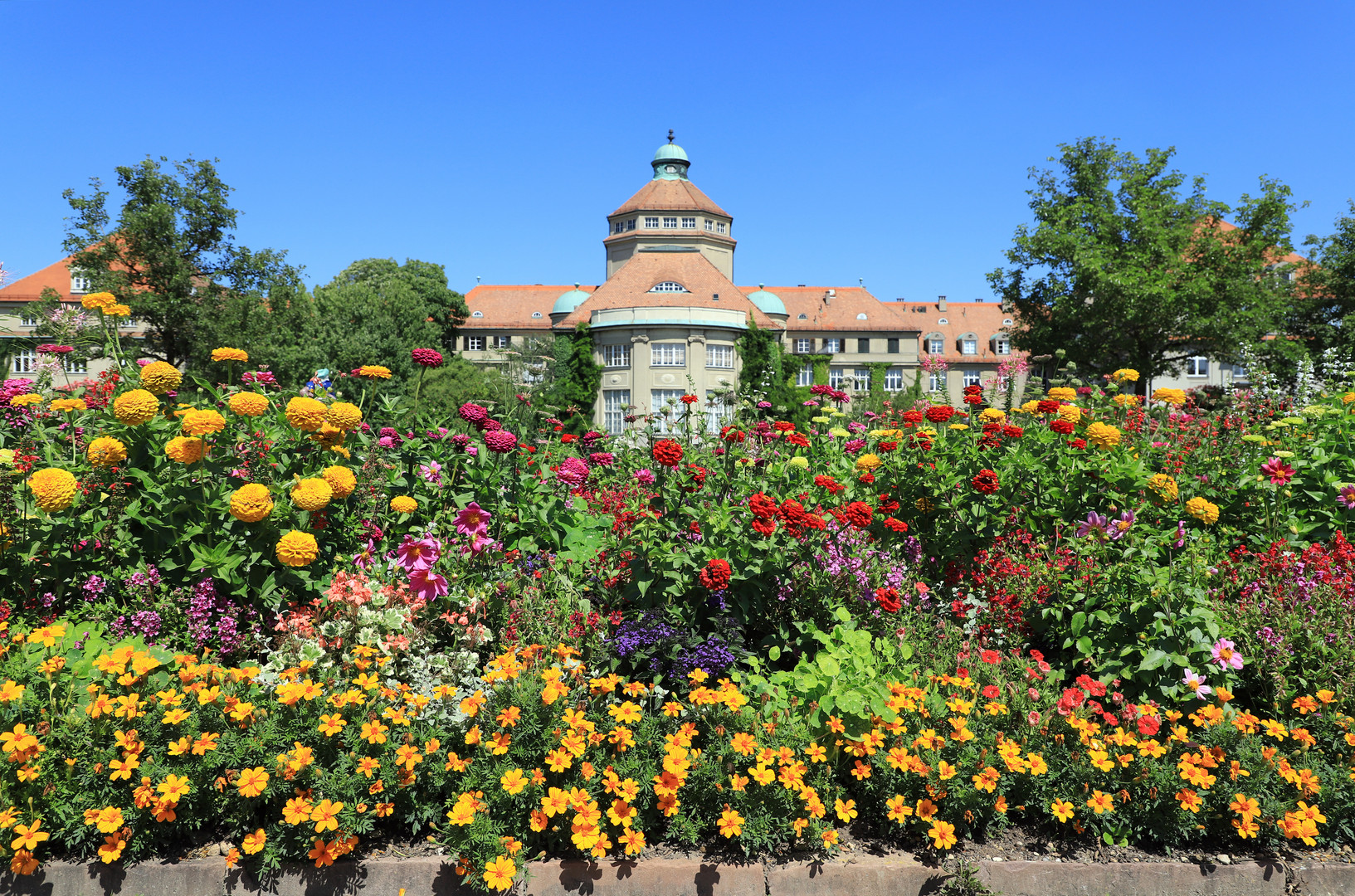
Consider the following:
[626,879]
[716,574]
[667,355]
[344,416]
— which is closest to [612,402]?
[667,355]

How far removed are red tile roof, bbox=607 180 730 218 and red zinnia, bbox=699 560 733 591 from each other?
50.5 m

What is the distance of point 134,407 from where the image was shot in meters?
3.48

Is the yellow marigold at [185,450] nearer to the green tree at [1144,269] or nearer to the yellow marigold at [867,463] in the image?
the yellow marigold at [867,463]

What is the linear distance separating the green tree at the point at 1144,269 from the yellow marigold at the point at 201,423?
24.9 metres

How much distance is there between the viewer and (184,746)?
8.39 feet

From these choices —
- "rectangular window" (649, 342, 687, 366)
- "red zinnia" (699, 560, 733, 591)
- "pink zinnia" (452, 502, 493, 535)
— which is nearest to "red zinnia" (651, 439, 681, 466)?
"red zinnia" (699, 560, 733, 591)

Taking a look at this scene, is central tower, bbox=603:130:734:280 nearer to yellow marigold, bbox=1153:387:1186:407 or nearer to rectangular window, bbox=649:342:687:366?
rectangular window, bbox=649:342:687:366

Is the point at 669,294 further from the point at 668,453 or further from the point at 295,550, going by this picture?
the point at 295,550

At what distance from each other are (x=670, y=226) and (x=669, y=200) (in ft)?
5.58

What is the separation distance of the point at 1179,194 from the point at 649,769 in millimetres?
30157

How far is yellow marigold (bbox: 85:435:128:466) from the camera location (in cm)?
344

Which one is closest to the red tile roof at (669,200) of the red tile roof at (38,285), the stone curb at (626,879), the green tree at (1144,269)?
the green tree at (1144,269)

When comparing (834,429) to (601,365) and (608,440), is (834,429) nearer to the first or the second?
(608,440)

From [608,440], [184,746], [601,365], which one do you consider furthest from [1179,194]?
[184,746]
